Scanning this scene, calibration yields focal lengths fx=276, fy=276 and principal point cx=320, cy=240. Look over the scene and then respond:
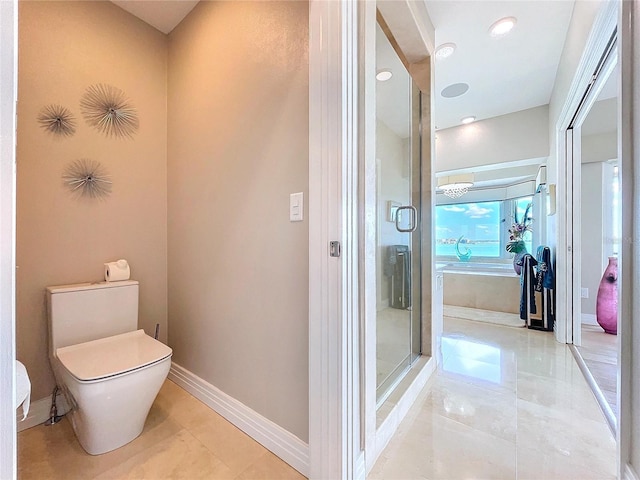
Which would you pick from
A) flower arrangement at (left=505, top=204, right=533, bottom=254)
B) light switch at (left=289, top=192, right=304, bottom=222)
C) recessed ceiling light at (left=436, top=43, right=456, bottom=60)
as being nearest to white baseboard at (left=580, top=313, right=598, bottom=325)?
flower arrangement at (left=505, top=204, right=533, bottom=254)

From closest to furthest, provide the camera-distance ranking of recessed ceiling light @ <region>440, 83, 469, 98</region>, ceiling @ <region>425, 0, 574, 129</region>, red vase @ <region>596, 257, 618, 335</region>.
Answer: ceiling @ <region>425, 0, 574, 129</region>
red vase @ <region>596, 257, 618, 335</region>
recessed ceiling light @ <region>440, 83, 469, 98</region>

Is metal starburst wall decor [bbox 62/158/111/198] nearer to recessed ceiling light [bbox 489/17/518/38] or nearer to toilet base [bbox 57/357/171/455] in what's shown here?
toilet base [bbox 57/357/171/455]

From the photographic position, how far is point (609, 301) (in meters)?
2.73

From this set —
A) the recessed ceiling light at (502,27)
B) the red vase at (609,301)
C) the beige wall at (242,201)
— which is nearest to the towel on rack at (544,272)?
the red vase at (609,301)

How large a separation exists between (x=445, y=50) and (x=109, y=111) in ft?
8.55

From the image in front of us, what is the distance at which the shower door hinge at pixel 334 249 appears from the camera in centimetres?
100

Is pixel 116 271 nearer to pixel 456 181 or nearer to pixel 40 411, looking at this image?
pixel 40 411

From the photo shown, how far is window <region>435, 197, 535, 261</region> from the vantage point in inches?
202

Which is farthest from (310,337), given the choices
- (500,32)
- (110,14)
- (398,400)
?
(500,32)

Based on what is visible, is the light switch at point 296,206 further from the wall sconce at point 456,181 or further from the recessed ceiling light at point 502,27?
the wall sconce at point 456,181

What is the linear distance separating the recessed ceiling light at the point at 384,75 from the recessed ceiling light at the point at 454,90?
58.5 inches

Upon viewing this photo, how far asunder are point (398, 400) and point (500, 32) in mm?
2729

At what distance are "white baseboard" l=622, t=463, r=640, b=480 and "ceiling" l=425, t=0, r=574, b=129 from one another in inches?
100

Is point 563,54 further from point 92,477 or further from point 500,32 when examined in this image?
point 92,477
